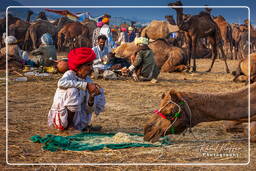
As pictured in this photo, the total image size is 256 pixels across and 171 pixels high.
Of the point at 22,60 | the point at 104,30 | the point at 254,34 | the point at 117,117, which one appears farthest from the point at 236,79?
the point at 254,34

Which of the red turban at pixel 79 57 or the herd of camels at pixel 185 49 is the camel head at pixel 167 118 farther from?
the red turban at pixel 79 57

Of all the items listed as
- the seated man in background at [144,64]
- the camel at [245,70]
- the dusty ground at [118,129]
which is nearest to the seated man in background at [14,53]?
the dusty ground at [118,129]

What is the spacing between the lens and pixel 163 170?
3.42m

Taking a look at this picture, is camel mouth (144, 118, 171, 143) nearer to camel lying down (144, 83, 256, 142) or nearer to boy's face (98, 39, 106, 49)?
camel lying down (144, 83, 256, 142)

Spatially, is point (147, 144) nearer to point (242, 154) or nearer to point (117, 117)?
point (242, 154)

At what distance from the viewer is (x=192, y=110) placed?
13.3 feet

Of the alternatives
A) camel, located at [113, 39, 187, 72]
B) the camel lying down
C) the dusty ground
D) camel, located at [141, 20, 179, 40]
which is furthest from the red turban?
camel, located at [141, 20, 179, 40]

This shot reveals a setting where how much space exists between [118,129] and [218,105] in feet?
4.77

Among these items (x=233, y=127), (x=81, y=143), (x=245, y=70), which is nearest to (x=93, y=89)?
(x=81, y=143)

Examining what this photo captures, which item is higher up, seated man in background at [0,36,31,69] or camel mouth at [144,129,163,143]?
seated man in background at [0,36,31,69]

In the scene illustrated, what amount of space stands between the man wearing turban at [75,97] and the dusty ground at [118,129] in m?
0.17

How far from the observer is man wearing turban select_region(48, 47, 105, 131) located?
4.66 meters

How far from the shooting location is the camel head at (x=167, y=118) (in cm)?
394

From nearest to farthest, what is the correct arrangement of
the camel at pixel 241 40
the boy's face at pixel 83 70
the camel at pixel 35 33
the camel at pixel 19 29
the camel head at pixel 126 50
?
the boy's face at pixel 83 70
the camel head at pixel 126 50
the camel at pixel 35 33
the camel at pixel 241 40
the camel at pixel 19 29
